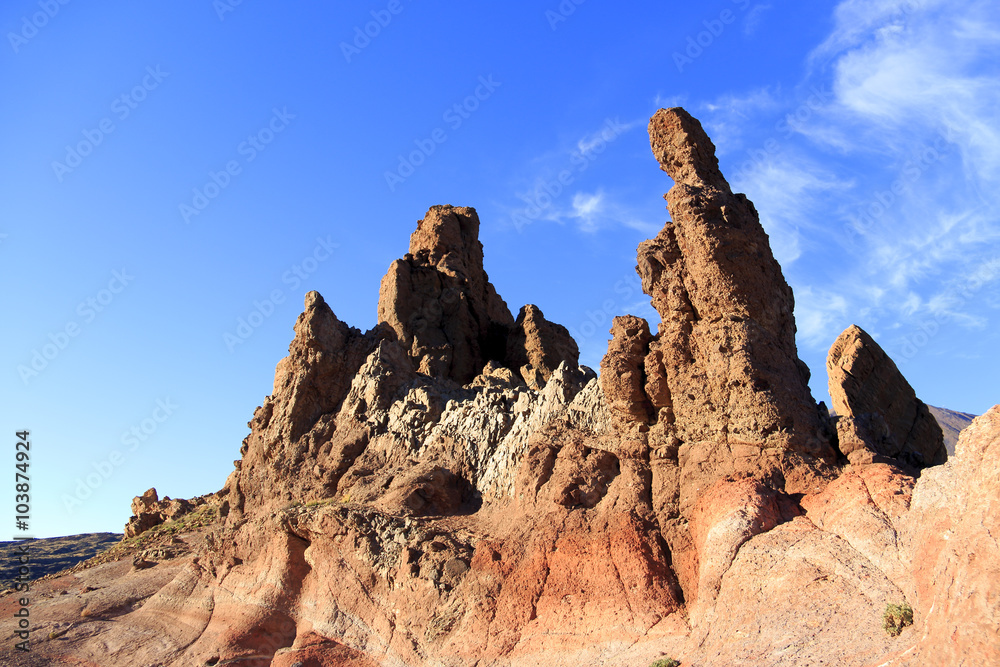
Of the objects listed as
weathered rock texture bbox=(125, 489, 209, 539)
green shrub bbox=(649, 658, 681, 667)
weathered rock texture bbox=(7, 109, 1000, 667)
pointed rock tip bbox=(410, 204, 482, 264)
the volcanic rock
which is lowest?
green shrub bbox=(649, 658, 681, 667)

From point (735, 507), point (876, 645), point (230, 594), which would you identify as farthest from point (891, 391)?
point (230, 594)

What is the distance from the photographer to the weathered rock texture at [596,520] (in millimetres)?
13272

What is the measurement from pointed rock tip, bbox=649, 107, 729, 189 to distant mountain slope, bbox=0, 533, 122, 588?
39867mm

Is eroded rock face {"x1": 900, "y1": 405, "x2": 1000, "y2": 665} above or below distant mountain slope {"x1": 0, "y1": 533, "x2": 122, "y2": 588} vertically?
below

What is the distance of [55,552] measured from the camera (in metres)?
62.0

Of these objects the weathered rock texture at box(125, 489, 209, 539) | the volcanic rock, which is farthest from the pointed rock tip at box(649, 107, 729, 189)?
the weathered rock texture at box(125, 489, 209, 539)

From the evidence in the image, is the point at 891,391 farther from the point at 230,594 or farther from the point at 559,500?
the point at 230,594

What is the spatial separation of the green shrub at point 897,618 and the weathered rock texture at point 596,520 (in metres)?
0.15

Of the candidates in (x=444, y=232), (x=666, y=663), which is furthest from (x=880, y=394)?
(x=444, y=232)

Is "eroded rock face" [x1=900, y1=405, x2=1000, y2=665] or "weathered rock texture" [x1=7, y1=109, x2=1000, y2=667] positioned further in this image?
"weathered rock texture" [x1=7, y1=109, x2=1000, y2=667]

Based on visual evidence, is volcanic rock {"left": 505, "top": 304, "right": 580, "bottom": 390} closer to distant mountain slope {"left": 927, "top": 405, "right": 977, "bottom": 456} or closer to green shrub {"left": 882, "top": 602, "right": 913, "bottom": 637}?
green shrub {"left": 882, "top": 602, "right": 913, "bottom": 637}

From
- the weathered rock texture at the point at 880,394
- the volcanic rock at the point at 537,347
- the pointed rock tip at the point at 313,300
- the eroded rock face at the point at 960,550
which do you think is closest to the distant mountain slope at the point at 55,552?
the pointed rock tip at the point at 313,300

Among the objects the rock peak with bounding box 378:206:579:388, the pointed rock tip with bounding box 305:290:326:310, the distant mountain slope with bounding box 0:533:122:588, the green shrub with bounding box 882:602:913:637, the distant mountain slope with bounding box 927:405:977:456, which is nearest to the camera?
the green shrub with bounding box 882:602:913:637

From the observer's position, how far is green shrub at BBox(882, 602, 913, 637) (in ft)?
39.6
